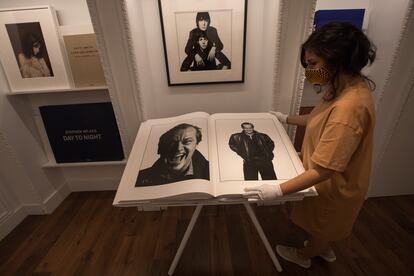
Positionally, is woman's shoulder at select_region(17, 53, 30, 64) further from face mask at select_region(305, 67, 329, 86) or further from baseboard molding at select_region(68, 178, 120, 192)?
face mask at select_region(305, 67, 329, 86)

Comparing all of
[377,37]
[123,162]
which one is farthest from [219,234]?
[377,37]

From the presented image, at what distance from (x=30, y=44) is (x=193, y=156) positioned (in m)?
1.27

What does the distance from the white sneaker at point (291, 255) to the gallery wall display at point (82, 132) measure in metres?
1.31

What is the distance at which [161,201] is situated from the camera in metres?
0.75

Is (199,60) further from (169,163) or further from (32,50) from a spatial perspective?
(32,50)

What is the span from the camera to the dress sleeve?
A: 0.73 metres

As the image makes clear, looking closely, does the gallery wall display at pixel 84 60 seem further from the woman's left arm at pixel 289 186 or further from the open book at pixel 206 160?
the woman's left arm at pixel 289 186

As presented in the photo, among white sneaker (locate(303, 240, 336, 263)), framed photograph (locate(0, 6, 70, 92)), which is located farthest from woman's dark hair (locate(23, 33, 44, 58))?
white sneaker (locate(303, 240, 336, 263))

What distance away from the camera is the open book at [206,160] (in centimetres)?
76

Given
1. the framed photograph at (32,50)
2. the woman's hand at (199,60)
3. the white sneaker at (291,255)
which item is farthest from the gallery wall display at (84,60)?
the white sneaker at (291,255)

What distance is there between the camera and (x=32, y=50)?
1.32 metres

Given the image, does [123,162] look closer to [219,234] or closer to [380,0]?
[219,234]

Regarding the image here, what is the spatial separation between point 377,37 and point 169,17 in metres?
1.27

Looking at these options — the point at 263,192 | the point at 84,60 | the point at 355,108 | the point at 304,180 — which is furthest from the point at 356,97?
the point at 84,60
